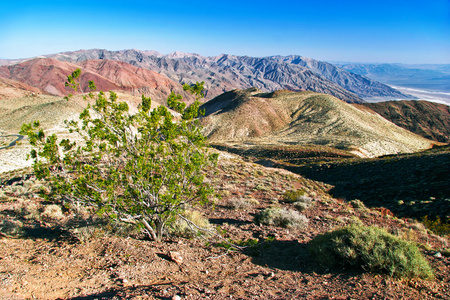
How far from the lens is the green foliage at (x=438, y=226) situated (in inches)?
368

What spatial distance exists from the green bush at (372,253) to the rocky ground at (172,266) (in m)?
0.20

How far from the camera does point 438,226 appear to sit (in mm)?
9977

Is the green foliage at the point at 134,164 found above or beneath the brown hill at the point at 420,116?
above

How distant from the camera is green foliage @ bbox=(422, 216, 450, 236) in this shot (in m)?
9.34

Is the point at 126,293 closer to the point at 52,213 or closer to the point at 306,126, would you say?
the point at 52,213

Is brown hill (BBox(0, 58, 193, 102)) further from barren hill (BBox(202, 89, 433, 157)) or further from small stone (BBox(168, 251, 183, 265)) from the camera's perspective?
small stone (BBox(168, 251, 183, 265))

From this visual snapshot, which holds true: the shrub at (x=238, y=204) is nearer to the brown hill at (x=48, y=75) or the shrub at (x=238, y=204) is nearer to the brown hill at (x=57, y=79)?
the brown hill at (x=57, y=79)

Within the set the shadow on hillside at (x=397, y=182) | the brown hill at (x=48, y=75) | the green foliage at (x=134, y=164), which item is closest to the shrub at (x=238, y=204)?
the green foliage at (x=134, y=164)

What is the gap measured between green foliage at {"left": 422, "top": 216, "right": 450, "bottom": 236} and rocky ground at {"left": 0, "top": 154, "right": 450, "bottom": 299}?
73cm

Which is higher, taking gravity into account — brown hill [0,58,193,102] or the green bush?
brown hill [0,58,193,102]

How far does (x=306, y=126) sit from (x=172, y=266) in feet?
196

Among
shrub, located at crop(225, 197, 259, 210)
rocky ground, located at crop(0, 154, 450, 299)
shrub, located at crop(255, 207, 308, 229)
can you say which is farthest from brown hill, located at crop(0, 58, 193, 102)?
rocky ground, located at crop(0, 154, 450, 299)

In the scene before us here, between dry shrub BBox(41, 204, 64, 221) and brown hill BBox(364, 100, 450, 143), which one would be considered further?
brown hill BBox(364, 100, 450, 143)

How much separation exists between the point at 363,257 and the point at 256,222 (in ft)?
14.5
